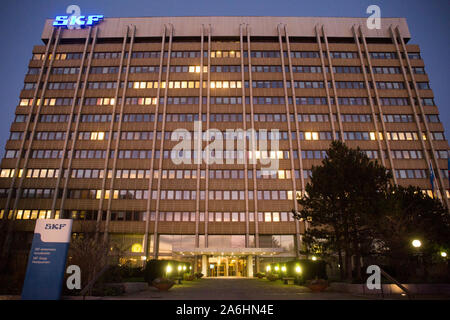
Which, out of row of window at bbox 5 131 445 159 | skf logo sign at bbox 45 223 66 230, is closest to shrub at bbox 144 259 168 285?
skf logo sign at bbox 45 223 66 230

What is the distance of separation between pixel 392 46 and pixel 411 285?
50.0 m

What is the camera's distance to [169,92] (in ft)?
165

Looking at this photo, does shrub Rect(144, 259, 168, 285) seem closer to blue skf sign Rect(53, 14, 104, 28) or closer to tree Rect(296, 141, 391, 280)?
tree Rect(296, 141, 391, 280)

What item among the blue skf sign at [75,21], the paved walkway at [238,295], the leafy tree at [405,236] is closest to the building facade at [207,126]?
the blue skf sign at [75,21]

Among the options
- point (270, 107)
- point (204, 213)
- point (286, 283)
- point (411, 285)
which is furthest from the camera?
point (270, 107)

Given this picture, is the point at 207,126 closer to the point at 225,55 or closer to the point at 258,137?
the point at 258,137

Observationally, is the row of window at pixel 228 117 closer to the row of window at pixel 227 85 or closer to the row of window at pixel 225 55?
the row of window at pixel 227 85

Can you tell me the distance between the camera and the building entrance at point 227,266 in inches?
1736

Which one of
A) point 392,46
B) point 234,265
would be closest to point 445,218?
point 234,265

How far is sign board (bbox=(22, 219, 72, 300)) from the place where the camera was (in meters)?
12.7

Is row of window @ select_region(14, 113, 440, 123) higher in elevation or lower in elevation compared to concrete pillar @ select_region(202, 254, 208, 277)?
higher

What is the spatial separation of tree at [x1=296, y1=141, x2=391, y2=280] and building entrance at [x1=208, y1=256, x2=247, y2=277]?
854 inches

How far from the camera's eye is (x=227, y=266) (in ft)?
146
